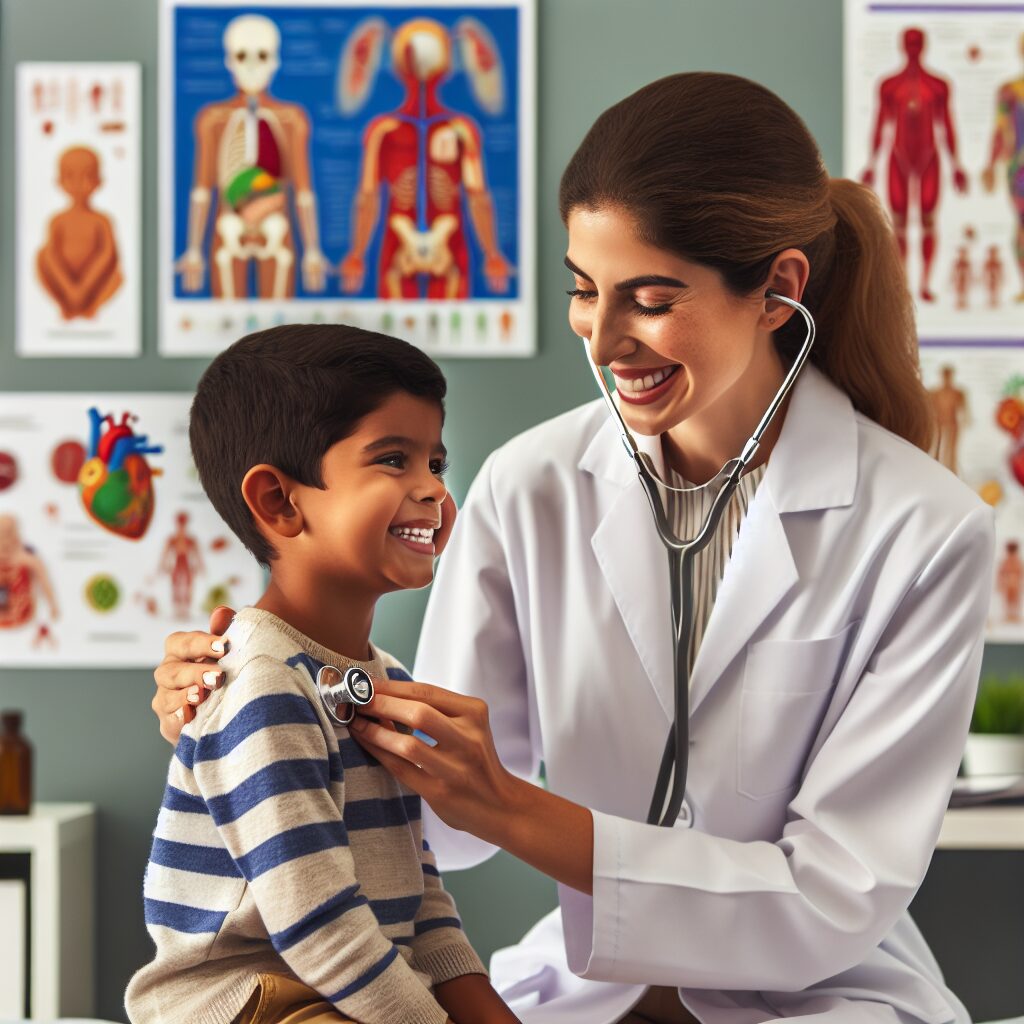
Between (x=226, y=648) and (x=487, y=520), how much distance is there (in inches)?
19.6

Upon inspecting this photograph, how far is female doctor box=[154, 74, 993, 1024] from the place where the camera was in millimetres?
1222

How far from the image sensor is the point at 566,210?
4.44ft

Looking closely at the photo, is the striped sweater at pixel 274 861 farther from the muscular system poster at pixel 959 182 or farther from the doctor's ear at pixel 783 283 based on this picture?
the muscular system poster at pixel 959 182

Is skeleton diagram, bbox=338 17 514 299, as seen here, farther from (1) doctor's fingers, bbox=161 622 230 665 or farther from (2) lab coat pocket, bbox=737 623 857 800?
Answer: (1) doctor's fingers, bbox=161 622 230 665

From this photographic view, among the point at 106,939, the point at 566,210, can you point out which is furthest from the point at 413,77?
the point at 106,939

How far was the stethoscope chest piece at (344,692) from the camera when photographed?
3.42 ft

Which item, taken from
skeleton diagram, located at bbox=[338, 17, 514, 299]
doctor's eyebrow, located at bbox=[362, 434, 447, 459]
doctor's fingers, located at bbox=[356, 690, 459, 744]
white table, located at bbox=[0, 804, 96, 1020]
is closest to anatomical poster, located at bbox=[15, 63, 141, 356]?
skeleton diagram, located at bbox=[338, 17, 514, 299]

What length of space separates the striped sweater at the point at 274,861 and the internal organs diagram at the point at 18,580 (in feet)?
5.82

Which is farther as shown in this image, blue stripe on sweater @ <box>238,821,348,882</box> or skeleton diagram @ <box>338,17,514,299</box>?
skeleton diagram @ <box>338,17,514,299</box>

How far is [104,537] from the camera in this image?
8.90 feet

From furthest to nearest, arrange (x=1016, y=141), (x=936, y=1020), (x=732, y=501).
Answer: (x=1016, y=141)
(x=732, y=501)
(x=936, y=1020)

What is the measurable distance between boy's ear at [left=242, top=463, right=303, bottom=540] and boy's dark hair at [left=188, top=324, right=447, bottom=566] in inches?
0.4

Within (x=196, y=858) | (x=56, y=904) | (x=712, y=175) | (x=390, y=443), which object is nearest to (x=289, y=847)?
(x=196, y=858)

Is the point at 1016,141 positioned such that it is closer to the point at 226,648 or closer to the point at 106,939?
the point at 226,648
